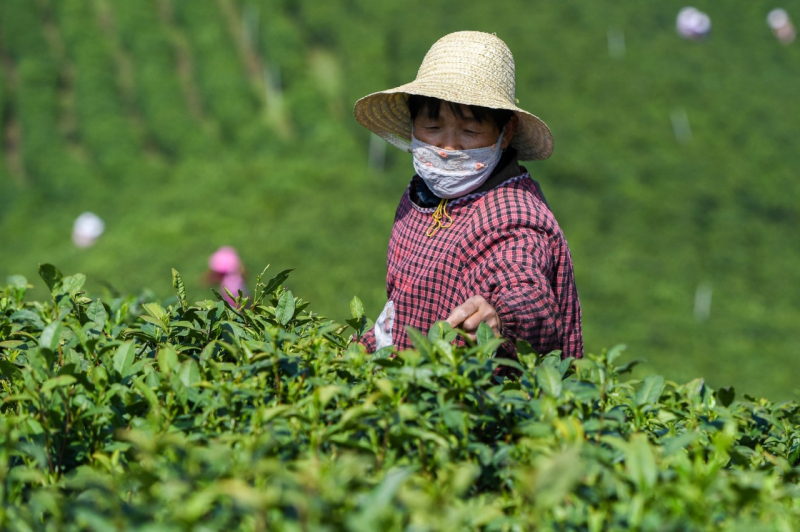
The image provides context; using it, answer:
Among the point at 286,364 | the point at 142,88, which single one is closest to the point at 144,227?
the point at 142,88

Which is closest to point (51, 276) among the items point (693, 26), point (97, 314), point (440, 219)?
point (97, 314)

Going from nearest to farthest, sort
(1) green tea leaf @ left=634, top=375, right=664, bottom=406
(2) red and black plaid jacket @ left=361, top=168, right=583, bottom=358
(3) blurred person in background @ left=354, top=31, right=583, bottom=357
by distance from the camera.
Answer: (1) green tea leaf @ left=634, top=375, right=664, bottom=406 → (2) red and black plaid jacket @ left=361, top=168, right=583, bottom=358 → (3) blurred person in background @ left=354, top=31, right=583, bottom=357

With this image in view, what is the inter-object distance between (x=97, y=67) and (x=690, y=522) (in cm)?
1971

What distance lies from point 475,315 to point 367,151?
1461 centimetres

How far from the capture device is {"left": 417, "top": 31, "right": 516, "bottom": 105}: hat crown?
85.9 inches

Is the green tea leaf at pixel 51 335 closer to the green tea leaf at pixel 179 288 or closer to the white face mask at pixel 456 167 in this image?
the green tea leaf at pixel 179 288

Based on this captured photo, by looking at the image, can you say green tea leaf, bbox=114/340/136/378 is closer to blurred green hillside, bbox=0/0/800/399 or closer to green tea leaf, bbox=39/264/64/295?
green tea leaf, bbox=39/264/64/295

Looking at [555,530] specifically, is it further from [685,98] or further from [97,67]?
[97,67]

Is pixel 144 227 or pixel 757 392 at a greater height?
pixel 144 227

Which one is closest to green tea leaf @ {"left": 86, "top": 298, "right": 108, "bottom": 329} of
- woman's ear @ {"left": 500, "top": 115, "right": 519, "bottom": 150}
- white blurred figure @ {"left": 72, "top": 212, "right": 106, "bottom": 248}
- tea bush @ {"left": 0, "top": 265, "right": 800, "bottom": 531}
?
tea bush @ {"left": 0, "top": 265, "right": 800, "bottom": 531}

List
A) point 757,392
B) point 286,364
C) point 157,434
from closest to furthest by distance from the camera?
point 157,434 → point 286,364 → point 757,392

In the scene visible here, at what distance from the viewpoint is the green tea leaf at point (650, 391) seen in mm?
1521

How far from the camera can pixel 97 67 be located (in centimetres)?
1866

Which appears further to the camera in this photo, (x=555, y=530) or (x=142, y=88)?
(x=142, y=88)
